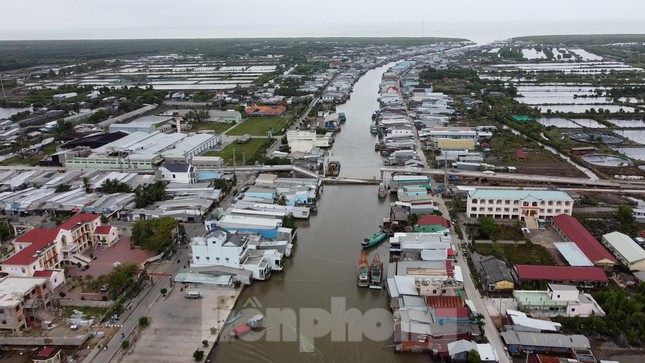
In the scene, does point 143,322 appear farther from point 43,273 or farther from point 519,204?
point 519,204

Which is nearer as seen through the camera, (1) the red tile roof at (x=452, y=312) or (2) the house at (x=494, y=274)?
(1) the red tile roof at (x=452, y=312)

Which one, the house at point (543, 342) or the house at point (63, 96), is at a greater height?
the house at point (63, 96)

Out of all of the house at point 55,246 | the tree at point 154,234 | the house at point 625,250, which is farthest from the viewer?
the tree at point 154,234

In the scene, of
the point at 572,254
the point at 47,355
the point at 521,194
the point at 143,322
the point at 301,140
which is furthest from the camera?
the point at 301,140

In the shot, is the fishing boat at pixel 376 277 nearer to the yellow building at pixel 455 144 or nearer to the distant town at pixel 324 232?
the distant town at pixel 324 232

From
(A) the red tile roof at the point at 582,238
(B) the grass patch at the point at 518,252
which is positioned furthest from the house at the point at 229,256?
(A) the red tile roof at the point at 582,238

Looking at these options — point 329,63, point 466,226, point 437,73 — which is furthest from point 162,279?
point 329,63

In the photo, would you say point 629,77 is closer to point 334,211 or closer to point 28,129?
point 334,211

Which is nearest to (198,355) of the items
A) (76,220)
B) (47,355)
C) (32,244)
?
(47,355)
